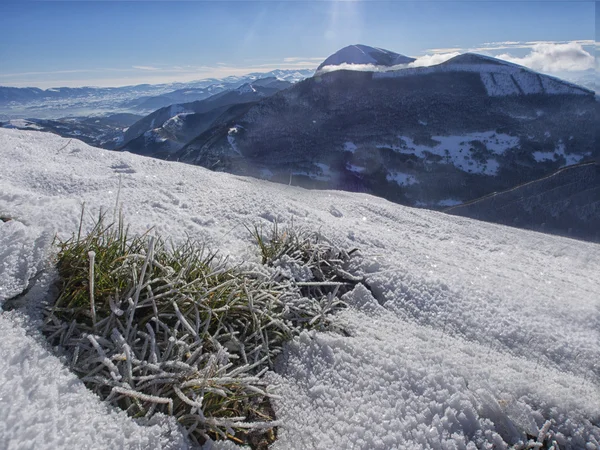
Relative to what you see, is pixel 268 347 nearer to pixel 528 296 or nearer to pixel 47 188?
pixel 528 296

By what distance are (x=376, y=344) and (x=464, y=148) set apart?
3221 inches

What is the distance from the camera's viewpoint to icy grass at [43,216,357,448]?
4.12 feet

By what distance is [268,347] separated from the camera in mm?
1643

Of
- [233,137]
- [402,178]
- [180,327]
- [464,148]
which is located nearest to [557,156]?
[464,148]

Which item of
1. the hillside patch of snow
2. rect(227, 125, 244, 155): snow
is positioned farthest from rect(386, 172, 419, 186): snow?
rect(227, 125, 244, 155): snow

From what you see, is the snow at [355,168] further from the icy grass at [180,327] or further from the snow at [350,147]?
the icy grass at [180,327]

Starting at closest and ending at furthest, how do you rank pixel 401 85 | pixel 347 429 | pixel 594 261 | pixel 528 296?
pixel 347 429 < pixel 528 296 < pixel 594 261 < pixel 401 85

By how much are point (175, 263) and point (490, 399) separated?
1.42 metres

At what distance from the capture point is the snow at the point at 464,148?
7219 centimetres

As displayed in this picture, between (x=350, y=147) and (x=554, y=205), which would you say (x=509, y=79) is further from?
(x=554, y=205)

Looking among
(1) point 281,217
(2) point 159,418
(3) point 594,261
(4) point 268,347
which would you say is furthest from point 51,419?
(3) point 594,261

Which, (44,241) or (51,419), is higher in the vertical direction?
(44,241)

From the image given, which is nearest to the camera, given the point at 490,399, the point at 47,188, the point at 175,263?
the point at 490,399

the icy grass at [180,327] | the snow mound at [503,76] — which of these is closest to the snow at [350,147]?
the snow mound at [503,76]
